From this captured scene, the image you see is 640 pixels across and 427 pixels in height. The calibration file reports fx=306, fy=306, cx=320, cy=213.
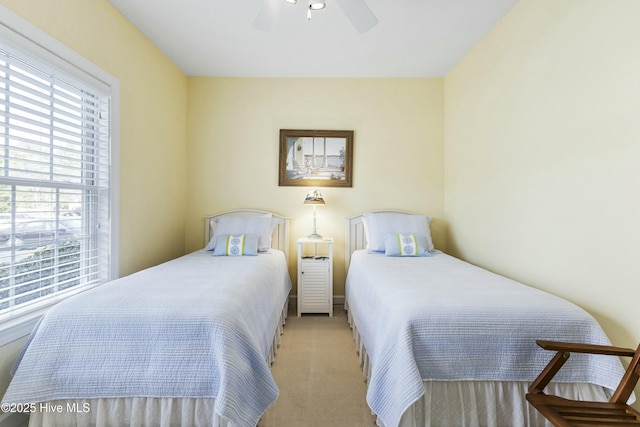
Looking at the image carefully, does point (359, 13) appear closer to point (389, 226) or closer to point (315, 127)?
point (315, 127)

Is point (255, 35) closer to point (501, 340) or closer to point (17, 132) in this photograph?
point (17, 132)

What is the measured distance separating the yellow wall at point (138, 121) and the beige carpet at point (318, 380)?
1443 millimetres

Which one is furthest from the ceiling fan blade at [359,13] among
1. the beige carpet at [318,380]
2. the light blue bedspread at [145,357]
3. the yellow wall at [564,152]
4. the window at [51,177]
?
the beige carpet at [318,380]

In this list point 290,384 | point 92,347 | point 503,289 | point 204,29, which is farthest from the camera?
point 204,29

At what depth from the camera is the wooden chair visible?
114cm

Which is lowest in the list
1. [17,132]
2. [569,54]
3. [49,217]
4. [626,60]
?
[49,217]

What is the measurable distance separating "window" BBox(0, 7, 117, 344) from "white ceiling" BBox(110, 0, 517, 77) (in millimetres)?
850

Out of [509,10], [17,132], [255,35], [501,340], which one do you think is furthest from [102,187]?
[509,10]

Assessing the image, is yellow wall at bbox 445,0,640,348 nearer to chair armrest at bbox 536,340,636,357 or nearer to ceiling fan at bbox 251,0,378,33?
chair armrest at bbox 536,340,636,357

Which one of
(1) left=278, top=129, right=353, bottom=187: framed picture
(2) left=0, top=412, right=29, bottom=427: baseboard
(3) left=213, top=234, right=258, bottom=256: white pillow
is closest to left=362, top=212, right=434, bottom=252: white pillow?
(1) left=278, top=129, right=353, bottom=187: framed picture

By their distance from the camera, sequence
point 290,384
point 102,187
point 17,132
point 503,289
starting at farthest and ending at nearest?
point 102,187 → point 290,384 → point 503,289 → point 17,132

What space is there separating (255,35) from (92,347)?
2.58 meters

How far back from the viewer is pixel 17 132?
1.63 m

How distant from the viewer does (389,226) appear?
3.29 meters
